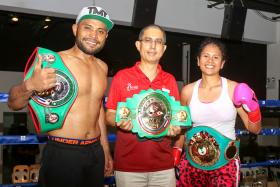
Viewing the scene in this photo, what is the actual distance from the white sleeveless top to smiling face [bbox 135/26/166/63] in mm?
431

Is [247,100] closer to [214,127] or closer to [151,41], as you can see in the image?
[214,127]

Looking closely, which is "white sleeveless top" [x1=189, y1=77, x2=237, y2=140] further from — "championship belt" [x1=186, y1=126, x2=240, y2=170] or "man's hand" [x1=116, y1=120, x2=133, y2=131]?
"man's hand" [x1=116, y1=120, x2=133, y2=131]

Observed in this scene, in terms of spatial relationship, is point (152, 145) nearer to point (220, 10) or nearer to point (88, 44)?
point (88, 44)

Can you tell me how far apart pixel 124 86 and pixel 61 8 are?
344 centimetres

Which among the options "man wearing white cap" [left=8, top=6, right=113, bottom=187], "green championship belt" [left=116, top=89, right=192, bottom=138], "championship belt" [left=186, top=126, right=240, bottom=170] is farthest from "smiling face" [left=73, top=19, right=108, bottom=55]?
"championship belt" [left=186, top=126, right=240, bottom=170]

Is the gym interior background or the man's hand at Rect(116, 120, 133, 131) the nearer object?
the man's hand at Rect(116, 120, 133, 131)

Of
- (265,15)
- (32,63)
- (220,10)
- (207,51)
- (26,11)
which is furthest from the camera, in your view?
(265,15)

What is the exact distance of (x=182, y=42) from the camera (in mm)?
7195

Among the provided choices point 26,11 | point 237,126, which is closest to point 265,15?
point 237,126

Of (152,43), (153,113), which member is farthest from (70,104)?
(152,43)

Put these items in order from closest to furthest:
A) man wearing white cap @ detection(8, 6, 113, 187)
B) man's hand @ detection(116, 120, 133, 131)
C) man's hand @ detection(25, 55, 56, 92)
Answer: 1. man's hand @ detection(25, 55, 56, 92)
2. man wearing white cap @ detection(8, 6, 113, 187)
3. man's hand @ detection(116, 120, 133, 131)

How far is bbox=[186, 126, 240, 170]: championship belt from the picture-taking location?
230 cm

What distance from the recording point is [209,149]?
2344 millimetres

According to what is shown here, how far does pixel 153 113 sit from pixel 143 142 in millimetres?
206
